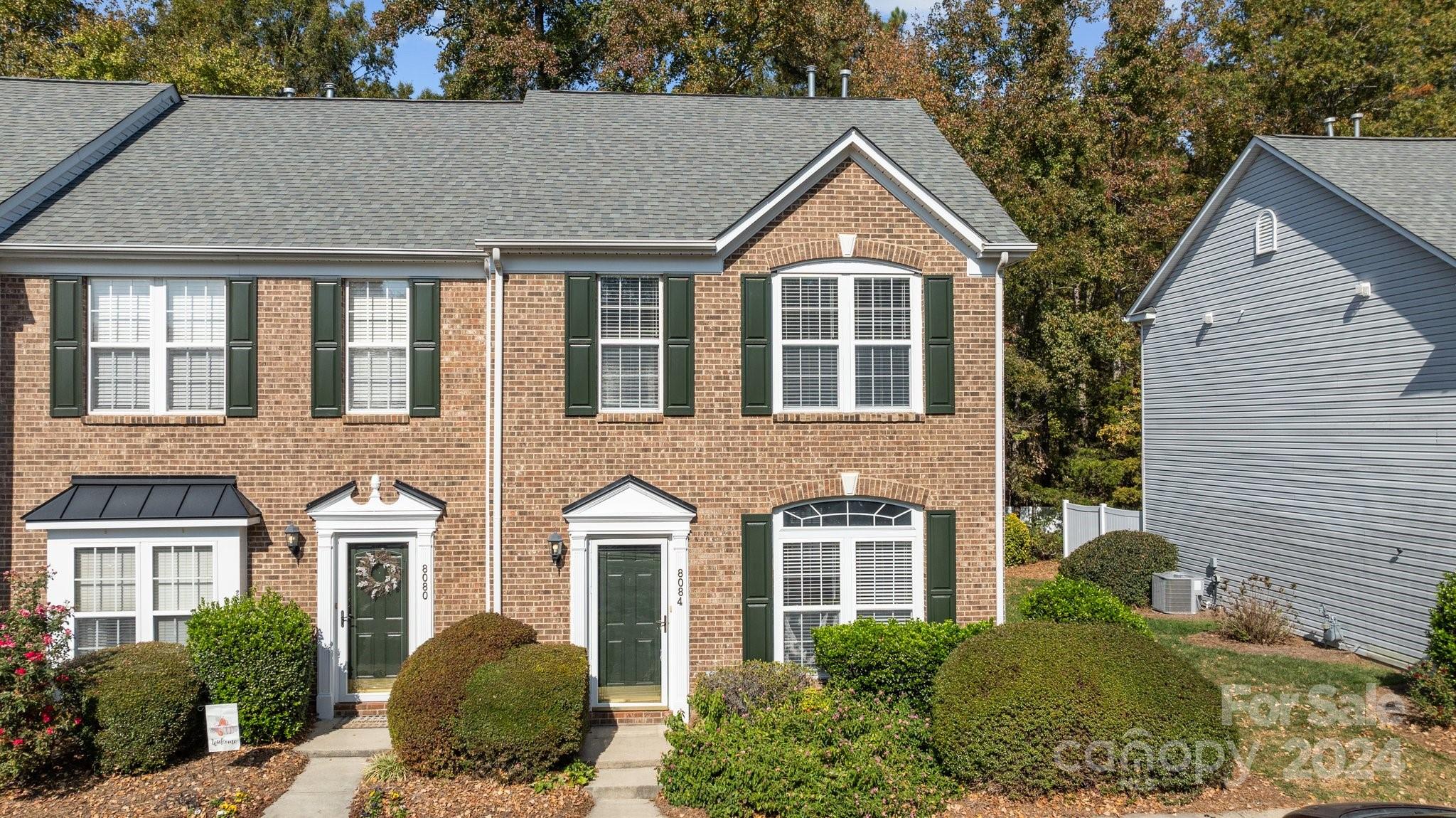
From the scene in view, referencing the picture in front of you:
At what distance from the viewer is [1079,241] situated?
26047 millimetres

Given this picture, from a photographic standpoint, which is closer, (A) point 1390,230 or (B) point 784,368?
(B) point 784,368

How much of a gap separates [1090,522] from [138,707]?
20274 mm

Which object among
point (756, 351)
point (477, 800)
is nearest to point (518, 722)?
point (477, 800)

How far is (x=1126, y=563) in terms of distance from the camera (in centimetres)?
1811

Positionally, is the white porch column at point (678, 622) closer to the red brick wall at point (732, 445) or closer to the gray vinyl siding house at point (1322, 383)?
the red brick wall at point (732, 445)

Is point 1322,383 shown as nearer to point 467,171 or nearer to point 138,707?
point 467,171

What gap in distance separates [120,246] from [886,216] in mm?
9720

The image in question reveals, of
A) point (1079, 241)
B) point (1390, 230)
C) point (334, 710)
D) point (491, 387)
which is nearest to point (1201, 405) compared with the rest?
point (1390, 230)

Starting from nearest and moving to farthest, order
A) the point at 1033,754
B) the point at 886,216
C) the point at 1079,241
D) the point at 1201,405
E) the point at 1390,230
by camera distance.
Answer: the point at 1033,754 < the point at 886,216 < the point at 1390,230 < the point at 1201,405 < the point at 1079,241

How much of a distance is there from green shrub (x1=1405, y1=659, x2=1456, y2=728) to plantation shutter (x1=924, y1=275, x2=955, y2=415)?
6.56 meters

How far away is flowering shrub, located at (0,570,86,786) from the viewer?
8.30 m

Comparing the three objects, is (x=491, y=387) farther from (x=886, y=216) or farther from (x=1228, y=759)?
(x=1228, y=759)

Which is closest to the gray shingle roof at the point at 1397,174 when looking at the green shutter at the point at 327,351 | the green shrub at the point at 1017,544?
the green shrub at the point at 1017,544

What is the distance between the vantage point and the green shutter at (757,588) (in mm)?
10961
